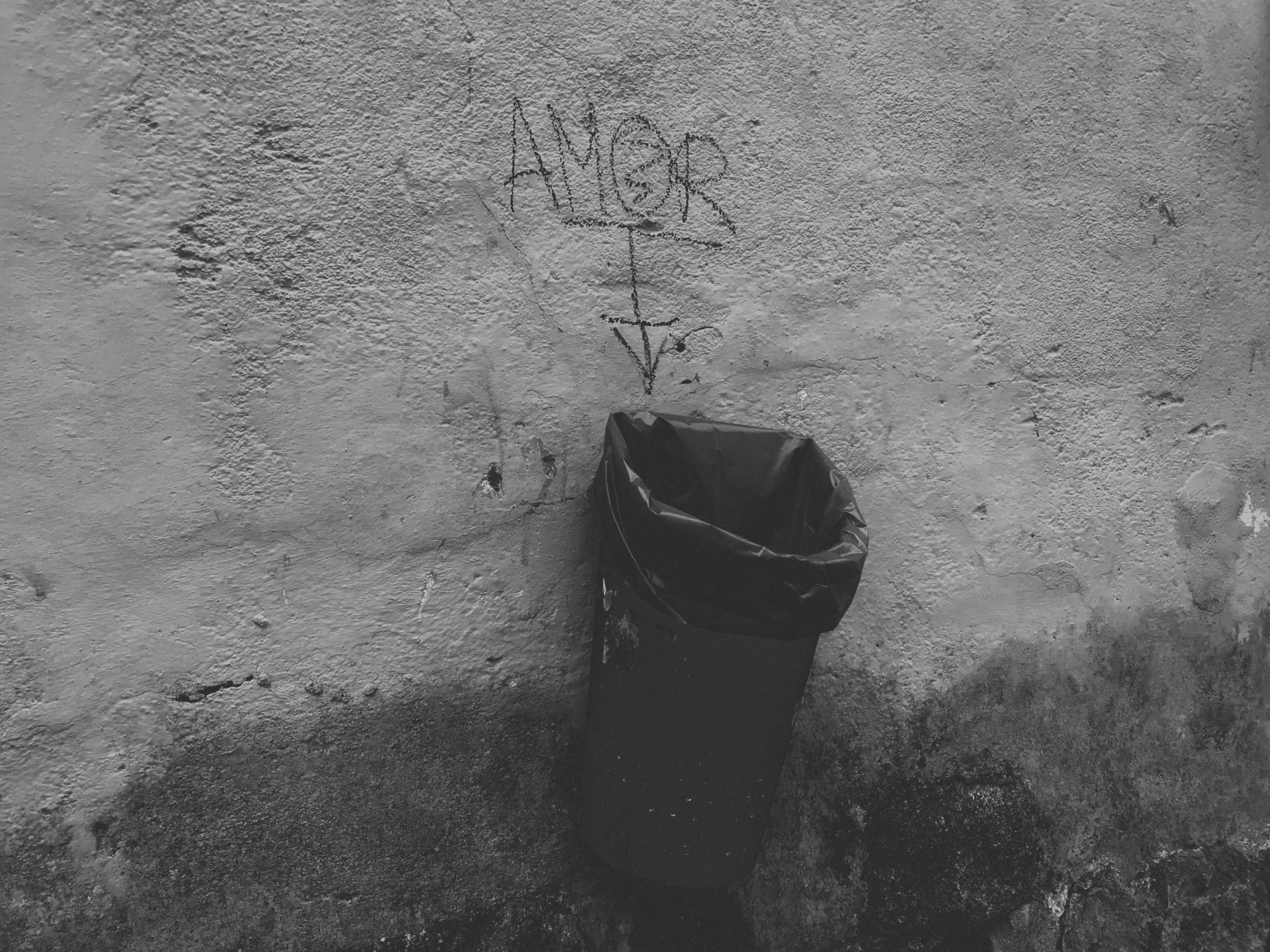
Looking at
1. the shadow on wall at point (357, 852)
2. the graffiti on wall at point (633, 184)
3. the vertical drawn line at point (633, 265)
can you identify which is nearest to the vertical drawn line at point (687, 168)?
the graffiti on wall at point (633, 184)

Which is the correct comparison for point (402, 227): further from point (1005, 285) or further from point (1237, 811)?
point (1237, 811)

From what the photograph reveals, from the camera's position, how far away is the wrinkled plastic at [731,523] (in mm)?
1592

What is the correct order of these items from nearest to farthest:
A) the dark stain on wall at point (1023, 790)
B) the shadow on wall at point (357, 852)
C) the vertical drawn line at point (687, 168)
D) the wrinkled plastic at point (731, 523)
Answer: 1. the wrinkled plastic at point (731, 523)
2. the shadow on wall at point (357, 852)
3. the vertical drawn line at point (687, 168)
4. the dark stain on wall at point (1023, 790)

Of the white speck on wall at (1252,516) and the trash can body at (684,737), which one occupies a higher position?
the trash can body at (684,737)

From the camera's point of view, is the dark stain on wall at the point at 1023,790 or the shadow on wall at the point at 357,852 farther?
the dark stain on wall at the point at 1023,790

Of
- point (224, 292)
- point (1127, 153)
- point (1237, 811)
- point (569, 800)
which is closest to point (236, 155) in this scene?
point (224, 292)

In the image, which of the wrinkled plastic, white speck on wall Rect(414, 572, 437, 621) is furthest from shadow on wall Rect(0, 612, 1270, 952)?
the wrinkled plastic

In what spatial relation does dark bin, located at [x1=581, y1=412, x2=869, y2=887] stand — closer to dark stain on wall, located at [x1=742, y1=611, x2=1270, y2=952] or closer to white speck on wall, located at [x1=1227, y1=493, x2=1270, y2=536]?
dark stain on wall, located at [x1=742, y1=611, x2=1270, y2=952]

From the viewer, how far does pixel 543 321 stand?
1.93 meters

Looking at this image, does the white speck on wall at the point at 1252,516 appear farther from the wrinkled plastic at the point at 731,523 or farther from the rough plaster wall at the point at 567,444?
the wrinkled plastic at the point at 731,523

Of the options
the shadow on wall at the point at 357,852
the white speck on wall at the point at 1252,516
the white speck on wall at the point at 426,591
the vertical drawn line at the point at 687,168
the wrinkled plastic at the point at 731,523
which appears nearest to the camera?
the wrinkled plastic at the point at 731,523

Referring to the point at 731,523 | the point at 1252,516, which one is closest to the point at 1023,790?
the point at 1252,516

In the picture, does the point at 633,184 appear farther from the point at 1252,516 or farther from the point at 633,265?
the point at 1252,516

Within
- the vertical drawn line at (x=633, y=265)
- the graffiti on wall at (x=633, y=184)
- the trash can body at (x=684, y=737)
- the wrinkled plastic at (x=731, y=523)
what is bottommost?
the trash can body at (x=684, y=737)
